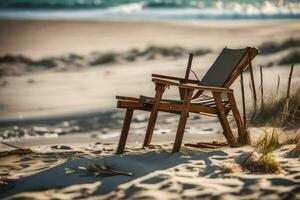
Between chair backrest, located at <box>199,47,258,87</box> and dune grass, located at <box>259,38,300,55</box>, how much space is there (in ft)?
42.5

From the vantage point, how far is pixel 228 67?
20.6 feet

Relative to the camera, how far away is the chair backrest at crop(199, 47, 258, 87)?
6.12 meters

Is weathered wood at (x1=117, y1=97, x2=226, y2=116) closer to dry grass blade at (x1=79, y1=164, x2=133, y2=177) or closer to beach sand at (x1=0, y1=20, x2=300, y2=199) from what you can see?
beach sand at (x1=0, y1=20, x2=300, y2=199)

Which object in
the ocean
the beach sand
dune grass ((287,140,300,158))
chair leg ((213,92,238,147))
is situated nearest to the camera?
the beach sand

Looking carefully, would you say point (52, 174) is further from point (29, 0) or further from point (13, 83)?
point (29, 0)

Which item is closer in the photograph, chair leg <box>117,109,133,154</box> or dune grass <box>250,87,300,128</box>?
chair leg <box>117,109,133,154</box>

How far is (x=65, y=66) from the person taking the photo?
19.4 m

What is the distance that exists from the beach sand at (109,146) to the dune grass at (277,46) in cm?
159

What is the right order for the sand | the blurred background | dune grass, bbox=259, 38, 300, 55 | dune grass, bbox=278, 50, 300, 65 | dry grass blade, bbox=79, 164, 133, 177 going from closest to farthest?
the sand
dry grass blade, bbox=79, 164, 133, 177
the blurred background
dune grass, bbox=278, 50, 300, 65
dune grass, bbox=259, 38, 300, 55

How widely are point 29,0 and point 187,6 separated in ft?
63.3

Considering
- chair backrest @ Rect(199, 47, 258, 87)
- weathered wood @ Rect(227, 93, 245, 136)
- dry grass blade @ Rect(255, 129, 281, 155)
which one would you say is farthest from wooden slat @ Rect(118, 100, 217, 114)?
dry grass blade @ Rect(255, 129, 281, 155)

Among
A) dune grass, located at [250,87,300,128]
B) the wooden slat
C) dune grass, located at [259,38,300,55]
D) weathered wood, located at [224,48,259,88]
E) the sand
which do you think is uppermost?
dune grass, located at [259,38,300,55]

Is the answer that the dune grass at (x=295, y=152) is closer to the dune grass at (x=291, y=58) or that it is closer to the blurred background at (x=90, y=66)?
the blurred background at (x=90, y=66)

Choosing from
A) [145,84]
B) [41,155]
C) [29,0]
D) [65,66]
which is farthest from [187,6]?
[41,155]
